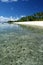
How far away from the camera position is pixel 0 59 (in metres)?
7.29

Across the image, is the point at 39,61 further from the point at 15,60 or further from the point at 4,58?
the point at 4,58

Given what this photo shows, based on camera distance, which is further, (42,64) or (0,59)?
(0,59)

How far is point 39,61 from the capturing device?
7.02 metres

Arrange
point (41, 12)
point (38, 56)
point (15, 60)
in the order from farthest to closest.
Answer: point (41, 12) → point (38, 56) → point (15, 60)

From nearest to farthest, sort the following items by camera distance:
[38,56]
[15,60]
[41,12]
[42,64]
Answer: [42,64] → [15,60] → [38,56] → [41,12]

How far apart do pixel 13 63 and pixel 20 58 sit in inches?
32.4

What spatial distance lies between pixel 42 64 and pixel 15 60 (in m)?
1.33

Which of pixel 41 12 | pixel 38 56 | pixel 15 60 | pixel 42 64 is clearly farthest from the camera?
pixel 41 12

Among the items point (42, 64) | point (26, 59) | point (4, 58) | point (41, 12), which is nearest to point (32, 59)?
point (26, 59)

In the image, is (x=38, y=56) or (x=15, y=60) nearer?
(x=15, y=60)

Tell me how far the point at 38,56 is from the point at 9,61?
5.39ft

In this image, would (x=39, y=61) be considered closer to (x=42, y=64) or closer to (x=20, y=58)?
(x=42, y=64)

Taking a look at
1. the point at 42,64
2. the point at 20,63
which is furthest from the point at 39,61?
the point at 20,63

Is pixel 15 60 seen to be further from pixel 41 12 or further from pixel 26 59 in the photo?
pixel 41 12
